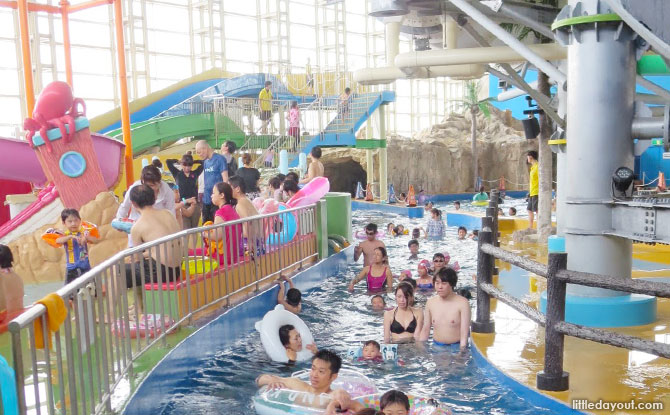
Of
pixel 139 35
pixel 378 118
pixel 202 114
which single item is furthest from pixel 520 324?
pixel 139 35

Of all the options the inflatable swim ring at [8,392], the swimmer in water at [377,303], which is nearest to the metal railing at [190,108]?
the swimmer in water at [377,303]

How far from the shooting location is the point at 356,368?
5.93 metres

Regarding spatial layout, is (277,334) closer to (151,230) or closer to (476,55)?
(151,230)

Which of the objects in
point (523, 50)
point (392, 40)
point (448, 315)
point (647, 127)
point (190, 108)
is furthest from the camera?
point (190, 108)

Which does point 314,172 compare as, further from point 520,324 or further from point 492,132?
point 492,132

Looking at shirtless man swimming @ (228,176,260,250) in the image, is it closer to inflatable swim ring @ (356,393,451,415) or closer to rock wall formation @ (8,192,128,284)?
rock wall formation @ (8,192,128,284)

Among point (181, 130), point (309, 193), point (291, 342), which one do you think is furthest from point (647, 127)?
point (181, 130)

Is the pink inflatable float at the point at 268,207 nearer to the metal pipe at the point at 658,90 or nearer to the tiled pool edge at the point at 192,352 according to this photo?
the tiled pool edge at the point at 192,352

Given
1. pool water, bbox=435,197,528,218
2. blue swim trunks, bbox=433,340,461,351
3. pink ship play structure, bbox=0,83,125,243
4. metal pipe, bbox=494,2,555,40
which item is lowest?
pool water, bbox=435,197,528,218

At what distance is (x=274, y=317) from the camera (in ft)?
20.8

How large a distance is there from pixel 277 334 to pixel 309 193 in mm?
4309

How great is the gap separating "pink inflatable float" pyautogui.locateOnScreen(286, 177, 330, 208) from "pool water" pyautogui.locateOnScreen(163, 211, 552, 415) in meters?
2.16

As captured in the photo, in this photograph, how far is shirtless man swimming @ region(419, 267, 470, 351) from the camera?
20.1 ft

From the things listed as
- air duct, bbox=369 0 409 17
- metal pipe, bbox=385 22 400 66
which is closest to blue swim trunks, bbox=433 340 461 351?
air duct, bbox=369 0 409 17
